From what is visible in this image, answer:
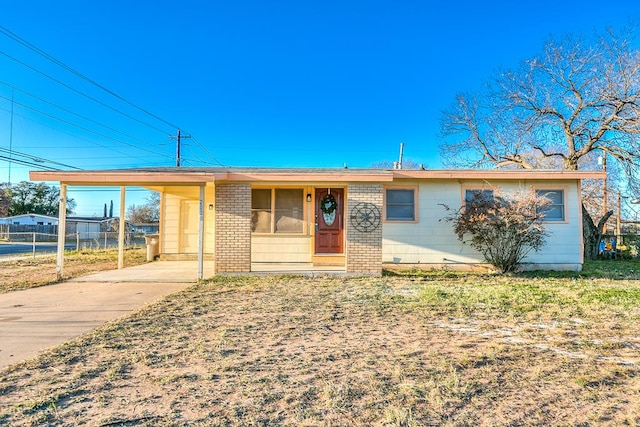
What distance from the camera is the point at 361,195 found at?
8.31m

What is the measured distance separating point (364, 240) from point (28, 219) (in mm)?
51365

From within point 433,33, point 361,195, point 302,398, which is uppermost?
point 433,33

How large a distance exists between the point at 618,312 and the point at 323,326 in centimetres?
428

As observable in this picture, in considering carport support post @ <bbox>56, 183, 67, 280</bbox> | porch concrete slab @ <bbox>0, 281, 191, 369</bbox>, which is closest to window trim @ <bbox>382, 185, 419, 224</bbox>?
porch concrete slab @ <bbox>0, 281, 191, 369</bbox>

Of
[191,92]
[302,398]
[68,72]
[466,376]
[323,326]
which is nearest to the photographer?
[302,398]

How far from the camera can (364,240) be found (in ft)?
27.2

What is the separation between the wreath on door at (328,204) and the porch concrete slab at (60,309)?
4.07 m

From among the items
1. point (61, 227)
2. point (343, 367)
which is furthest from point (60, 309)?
Answer: point (343, 367)

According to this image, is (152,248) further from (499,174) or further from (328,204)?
(499,174)

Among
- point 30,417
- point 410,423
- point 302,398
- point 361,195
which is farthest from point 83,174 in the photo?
point 410,423

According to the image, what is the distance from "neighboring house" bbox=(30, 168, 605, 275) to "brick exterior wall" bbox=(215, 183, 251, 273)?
23 millimetres

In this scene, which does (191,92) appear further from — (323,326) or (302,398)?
(302,398)

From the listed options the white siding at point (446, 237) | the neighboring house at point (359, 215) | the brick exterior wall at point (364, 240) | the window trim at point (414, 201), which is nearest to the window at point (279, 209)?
the neighboring house at point (359, 215)

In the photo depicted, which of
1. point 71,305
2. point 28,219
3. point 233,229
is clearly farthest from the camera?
point 28,219
